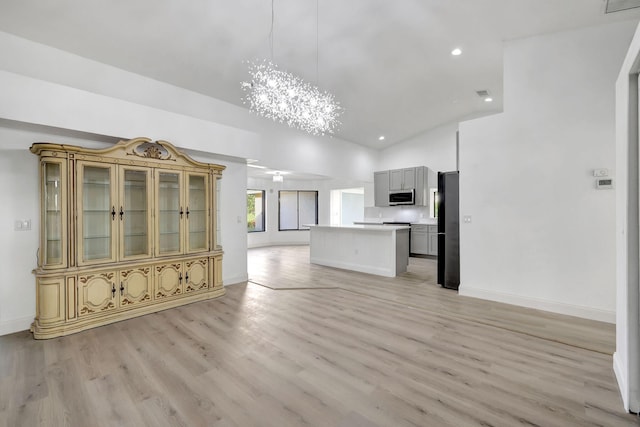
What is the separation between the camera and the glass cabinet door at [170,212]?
3984mm

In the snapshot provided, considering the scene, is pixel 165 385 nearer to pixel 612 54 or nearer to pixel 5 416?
pixel 5 416

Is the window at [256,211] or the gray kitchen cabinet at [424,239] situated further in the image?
the window at [256,211]

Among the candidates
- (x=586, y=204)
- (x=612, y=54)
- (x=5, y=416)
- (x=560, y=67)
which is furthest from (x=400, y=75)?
(x=5, y=416)

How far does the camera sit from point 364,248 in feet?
20.2

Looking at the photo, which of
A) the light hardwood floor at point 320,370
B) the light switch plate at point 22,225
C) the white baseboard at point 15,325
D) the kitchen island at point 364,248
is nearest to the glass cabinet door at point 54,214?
the light switch plate at point 22,225

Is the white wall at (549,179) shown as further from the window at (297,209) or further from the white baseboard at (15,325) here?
the window at (297,209)

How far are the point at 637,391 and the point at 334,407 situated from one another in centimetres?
197

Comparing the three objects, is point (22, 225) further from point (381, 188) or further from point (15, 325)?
point (381, 188)

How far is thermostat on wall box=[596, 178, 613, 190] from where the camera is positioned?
343 centimetres

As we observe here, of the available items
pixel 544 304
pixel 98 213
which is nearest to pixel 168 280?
pixel 98 213

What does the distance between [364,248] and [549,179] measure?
3.37 metres

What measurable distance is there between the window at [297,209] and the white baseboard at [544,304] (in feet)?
23.2

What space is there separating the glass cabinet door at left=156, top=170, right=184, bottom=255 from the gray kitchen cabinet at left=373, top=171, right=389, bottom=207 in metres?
6.24

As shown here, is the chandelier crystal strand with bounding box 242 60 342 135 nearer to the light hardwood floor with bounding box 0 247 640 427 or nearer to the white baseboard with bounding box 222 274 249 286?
the light hardwood floor with bounding box 0 247 640 427
